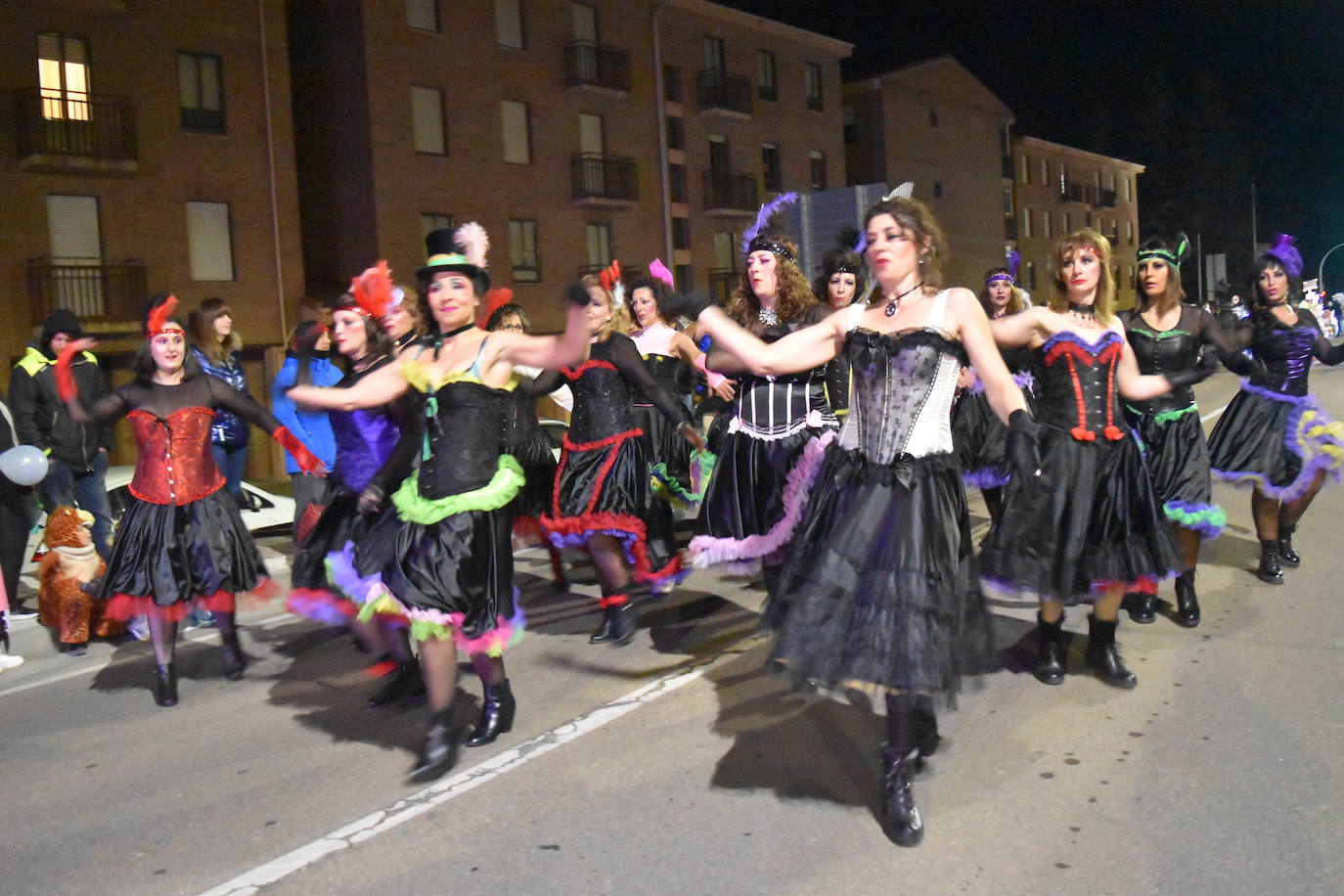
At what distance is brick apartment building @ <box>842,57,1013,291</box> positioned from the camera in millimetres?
43531

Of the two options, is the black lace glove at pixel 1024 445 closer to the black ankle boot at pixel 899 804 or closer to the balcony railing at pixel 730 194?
the black ankle boot at pixel 899 804

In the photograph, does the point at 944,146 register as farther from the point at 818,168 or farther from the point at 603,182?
the point at 603,182

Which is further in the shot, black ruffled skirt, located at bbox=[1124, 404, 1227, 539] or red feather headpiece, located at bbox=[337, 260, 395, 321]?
black ruffled skirt, located at bbox=[1124, 404, 1227, 539]

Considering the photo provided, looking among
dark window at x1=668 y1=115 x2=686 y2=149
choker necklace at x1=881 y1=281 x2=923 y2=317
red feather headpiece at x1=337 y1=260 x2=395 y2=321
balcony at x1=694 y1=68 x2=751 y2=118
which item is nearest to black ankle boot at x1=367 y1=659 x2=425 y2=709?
red feather headpiece at x1=337 y1=260 x2=395 y2=321

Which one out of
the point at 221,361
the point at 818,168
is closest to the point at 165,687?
the point at 221,361

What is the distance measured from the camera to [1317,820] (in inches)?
150

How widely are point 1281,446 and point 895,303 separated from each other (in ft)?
14.5

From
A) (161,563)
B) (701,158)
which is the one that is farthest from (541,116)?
(161,563)

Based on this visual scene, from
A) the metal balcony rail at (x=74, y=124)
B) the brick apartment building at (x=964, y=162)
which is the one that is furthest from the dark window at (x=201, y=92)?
the brick apartment building at (x=964, y=162)

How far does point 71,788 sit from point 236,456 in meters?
3.87

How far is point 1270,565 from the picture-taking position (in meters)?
7.41

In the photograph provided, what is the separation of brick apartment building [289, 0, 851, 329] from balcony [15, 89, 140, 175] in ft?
17.8

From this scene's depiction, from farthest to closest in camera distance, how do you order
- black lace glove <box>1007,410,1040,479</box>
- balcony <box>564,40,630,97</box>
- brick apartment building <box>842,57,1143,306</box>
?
1. brick apartment building <box>842,57,1143,306</box>
2. balcony <box>564,40,630,97</box>
3. black lace glove <box>1007,410,1040,479</box>

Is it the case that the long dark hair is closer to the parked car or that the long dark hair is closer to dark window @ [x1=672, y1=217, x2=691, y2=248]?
the parked car
